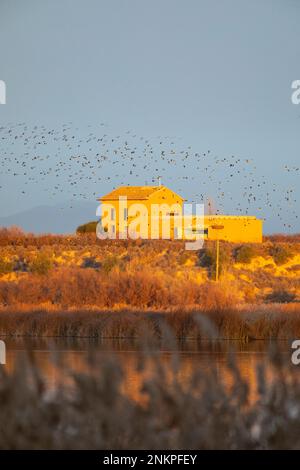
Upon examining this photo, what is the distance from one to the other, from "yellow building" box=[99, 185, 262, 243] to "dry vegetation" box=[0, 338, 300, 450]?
174 ft

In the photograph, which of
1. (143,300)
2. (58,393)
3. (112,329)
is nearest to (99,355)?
(58,393)

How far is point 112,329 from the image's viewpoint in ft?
96.6

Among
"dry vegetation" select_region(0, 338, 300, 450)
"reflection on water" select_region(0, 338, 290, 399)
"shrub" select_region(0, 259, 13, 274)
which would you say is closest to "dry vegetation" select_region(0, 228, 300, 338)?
"shrub" select_region(0, 259, 13, 274)

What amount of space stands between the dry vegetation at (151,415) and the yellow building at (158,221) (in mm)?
52914

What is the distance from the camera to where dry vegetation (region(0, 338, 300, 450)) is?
7.84 m

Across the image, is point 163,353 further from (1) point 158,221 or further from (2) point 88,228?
(2) point 88,228

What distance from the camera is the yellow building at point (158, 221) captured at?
2447 inches

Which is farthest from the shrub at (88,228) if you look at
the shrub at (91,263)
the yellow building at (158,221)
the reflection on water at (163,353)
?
the reflection on water at (163,353)

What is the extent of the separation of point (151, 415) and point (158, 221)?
181ft

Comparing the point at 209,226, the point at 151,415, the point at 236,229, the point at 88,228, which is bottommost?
the point at 88,228

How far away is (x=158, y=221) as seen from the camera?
63.0 meters

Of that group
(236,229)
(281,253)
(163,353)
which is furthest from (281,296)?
(163,353)

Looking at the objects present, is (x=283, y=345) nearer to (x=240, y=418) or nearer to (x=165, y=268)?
(x=240, y=418)

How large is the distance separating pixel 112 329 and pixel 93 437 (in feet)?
70.6
